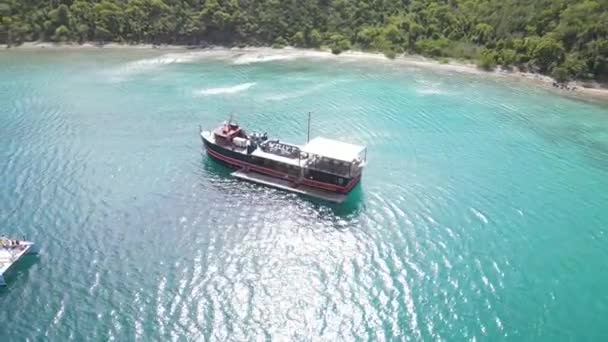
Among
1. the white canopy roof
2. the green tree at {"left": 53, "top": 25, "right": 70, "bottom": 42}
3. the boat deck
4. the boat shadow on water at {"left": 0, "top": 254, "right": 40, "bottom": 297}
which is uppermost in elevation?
the green tree at {"left": 53, "top": 25, "right": 70, "bottom": 42}

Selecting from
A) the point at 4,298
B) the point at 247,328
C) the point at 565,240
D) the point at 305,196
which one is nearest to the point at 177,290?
the point at 247,328

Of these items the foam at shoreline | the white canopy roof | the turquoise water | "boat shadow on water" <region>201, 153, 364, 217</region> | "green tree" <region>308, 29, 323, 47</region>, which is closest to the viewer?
the turquoise water

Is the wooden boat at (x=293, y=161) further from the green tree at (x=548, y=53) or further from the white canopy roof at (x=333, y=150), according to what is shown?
the green tree at (x=548, y=53)

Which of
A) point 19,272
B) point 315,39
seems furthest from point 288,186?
point 315,39

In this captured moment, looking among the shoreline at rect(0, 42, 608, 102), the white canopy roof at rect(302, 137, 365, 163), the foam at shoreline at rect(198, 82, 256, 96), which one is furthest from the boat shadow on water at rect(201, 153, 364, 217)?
the shoreline at rect(0, 42, 608, 102)

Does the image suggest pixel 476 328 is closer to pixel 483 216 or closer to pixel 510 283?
pixel 510 283

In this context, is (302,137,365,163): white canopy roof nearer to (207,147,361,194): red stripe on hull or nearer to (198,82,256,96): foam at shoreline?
(207,147,361,194): red stripe on hull
